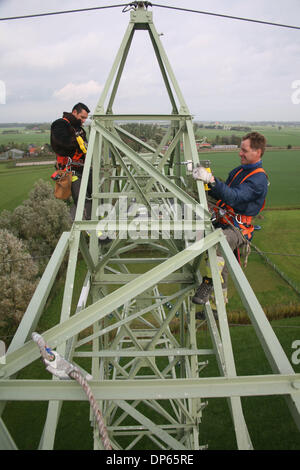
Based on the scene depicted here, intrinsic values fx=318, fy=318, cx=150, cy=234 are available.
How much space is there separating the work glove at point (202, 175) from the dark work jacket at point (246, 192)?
0.44ft

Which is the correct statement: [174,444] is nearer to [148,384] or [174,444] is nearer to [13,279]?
[148,384]

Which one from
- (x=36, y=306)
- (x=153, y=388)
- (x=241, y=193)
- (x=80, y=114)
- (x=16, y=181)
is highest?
(x=16, y=181)

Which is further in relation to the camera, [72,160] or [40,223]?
[40,223]

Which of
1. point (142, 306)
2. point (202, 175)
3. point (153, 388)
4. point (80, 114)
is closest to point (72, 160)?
point (80, 114)

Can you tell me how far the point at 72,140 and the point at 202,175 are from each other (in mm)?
3703

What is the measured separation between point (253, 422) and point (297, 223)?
3936cm

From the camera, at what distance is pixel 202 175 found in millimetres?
5160

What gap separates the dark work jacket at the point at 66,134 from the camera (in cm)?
715

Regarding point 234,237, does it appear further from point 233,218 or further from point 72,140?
point 72,140

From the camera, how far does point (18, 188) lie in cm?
6031

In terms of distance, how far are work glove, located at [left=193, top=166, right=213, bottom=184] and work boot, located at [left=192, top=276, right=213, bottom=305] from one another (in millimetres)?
2031

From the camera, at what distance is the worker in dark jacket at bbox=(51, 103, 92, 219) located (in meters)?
7.21

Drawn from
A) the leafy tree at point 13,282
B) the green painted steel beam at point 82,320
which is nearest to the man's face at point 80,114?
the green painted steel beam at point 82,320

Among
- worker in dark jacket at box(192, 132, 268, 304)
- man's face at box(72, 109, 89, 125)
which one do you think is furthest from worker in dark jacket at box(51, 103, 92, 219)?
worker in dark jacket at box(192, 132, 268, 304)
